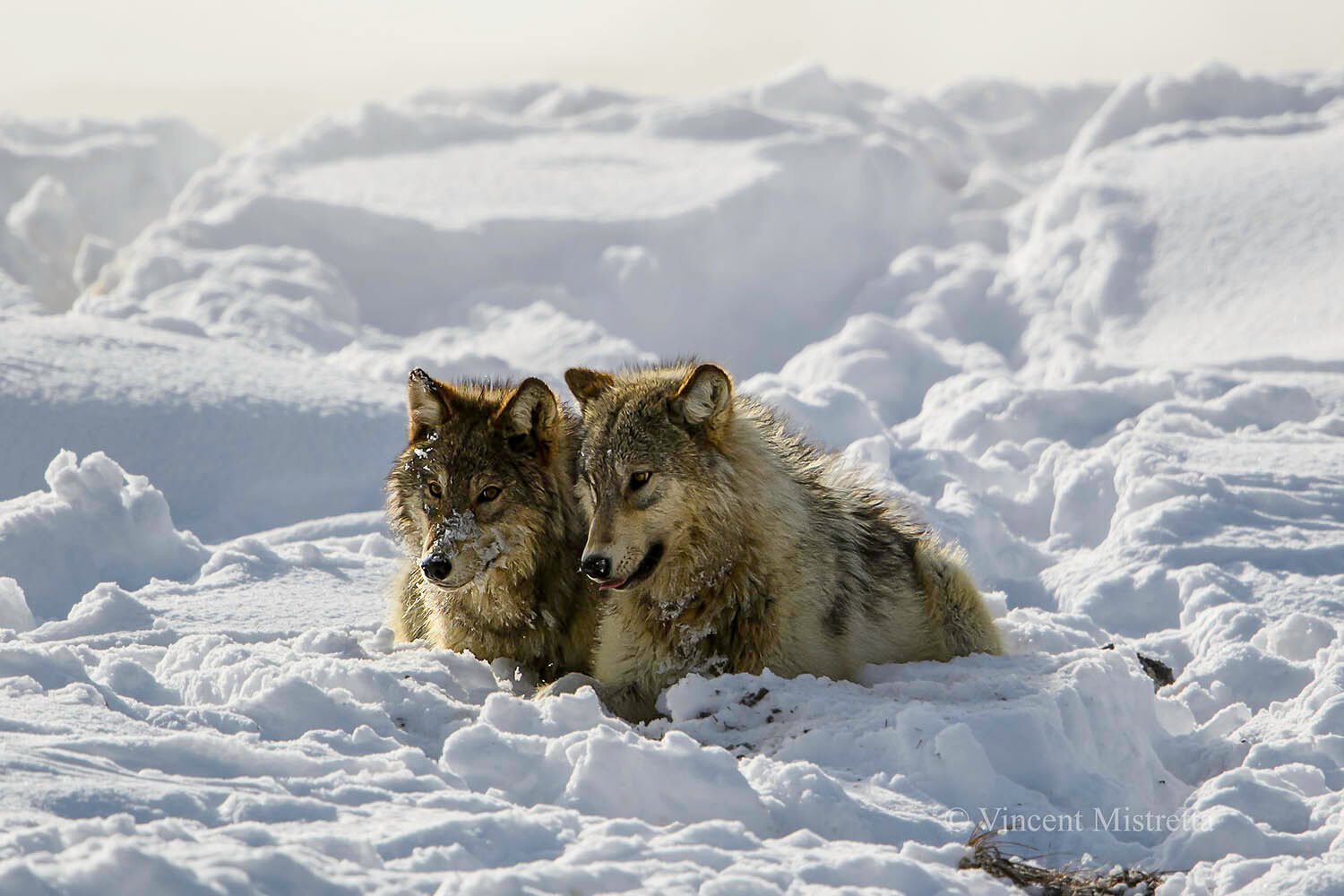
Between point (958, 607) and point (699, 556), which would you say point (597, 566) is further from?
point (958, 607)

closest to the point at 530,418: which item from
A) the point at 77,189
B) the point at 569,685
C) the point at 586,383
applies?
the point at 586,383

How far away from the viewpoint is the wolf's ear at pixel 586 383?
5.89 m

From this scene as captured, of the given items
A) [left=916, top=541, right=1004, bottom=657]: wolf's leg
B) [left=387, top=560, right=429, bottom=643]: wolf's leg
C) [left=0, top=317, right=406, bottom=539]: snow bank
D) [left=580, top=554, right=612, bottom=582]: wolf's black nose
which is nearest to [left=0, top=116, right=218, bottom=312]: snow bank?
[left=0, top=317, right=406, bottom=539]: snow bank

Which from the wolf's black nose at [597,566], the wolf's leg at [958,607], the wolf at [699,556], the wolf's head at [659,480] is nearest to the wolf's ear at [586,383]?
the wolf at [699,556]

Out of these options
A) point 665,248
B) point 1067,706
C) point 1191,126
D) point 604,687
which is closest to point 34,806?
point 604,687

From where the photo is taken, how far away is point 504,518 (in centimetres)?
571

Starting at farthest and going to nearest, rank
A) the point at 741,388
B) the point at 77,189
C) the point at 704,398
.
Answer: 1. the point at 77,189
2. the point at 741,388
3. the point at 704,398

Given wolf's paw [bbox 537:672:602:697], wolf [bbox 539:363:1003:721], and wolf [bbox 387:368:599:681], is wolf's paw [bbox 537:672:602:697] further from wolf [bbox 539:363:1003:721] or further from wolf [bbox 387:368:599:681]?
wolf [bbox 387:368:599:681]

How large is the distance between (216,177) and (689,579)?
15078 millimetres

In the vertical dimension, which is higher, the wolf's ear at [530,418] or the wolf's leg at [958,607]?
the wolf's ear at [530,418]

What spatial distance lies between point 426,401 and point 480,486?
517mm

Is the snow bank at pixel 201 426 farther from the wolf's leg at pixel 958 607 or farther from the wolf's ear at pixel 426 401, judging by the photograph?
the wolf's leg at pixel 958 607

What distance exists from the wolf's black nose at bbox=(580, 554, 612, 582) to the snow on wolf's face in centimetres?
65

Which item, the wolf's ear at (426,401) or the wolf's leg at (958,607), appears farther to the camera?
the wolf's leg at (958,607)
